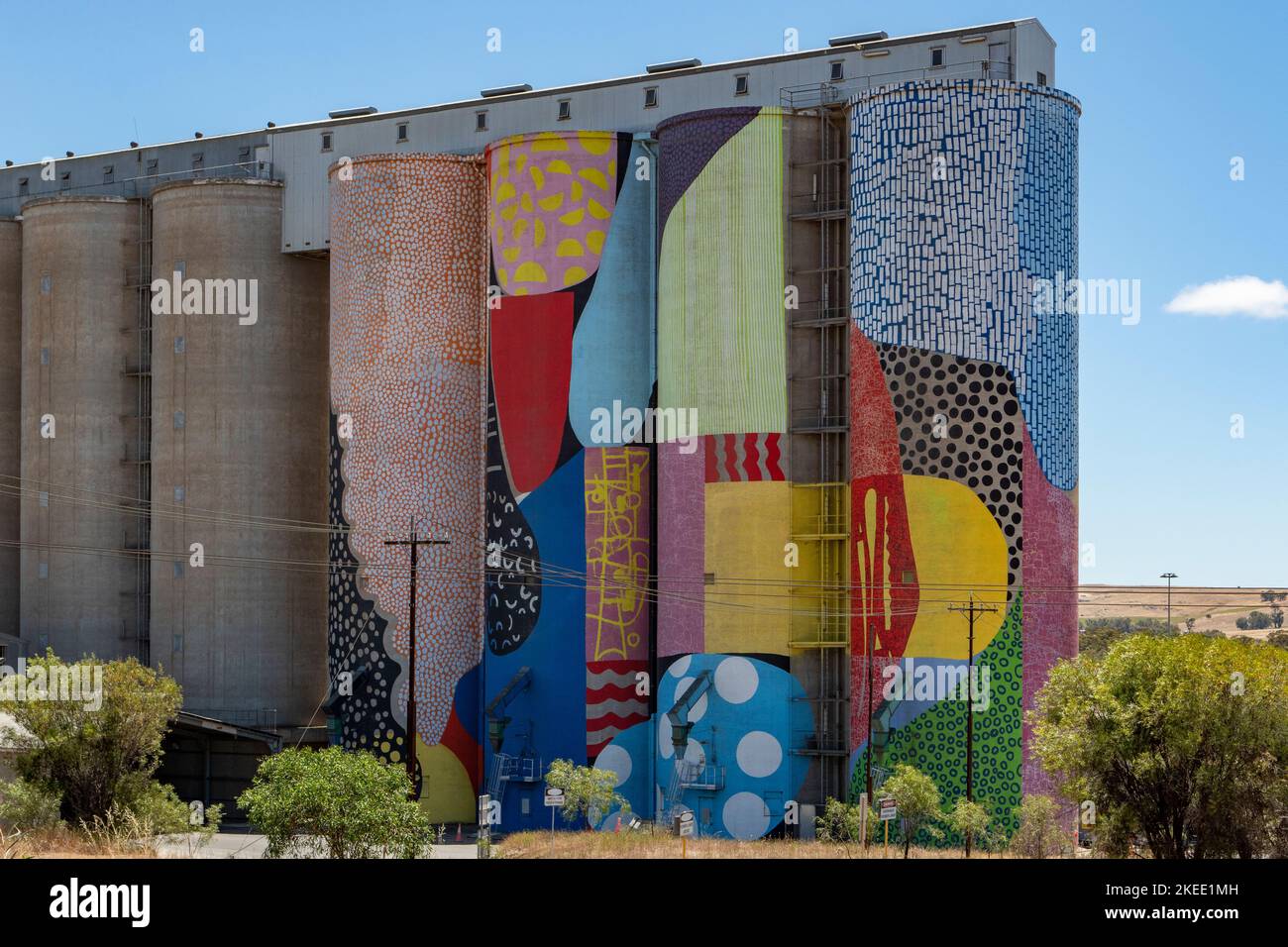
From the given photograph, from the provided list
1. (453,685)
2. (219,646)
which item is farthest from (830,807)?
(219,646)

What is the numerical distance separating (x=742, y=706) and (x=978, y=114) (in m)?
22.1

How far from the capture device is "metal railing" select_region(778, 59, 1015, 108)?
204ft

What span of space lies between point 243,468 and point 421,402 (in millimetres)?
13599

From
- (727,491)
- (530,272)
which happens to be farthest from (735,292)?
(530,272)

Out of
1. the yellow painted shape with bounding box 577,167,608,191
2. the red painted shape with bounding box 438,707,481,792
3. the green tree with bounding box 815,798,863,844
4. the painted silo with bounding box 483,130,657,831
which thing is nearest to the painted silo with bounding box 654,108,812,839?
the painted silo with bounding box 483,130,657,831

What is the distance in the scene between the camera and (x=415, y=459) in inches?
2694

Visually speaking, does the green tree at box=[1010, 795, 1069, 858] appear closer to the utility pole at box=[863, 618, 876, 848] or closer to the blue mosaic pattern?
the utility pole at box=[863, 618, 876, 848]

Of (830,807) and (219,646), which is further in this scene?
(219,646)

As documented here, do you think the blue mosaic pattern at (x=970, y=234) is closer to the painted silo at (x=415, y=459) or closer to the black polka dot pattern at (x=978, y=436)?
the black polka dot pattern at (x=978, y=436)

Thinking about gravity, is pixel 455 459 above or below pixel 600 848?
above

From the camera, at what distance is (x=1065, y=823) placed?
56.2 metres

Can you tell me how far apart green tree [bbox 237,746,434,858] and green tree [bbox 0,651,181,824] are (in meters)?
10.5

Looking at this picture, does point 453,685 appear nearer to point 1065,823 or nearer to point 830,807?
point 830,807
